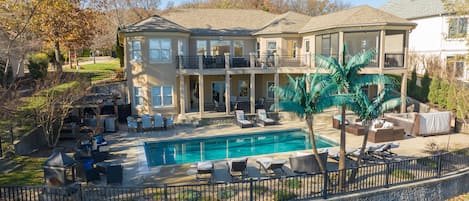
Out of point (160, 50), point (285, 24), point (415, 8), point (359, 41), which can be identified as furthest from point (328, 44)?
point (415, 8)

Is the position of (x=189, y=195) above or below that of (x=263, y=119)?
below

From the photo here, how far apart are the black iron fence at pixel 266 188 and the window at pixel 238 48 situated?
54.7 ft

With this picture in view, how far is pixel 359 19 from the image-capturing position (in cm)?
2208

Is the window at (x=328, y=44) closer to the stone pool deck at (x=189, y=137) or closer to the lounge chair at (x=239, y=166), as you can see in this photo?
the stone pool deck at (x=189, y=137)

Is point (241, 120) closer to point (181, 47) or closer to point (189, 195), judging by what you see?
point (181, 47)

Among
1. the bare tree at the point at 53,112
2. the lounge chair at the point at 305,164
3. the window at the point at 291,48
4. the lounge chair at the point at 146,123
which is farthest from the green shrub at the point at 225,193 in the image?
the window at the point at 291,48

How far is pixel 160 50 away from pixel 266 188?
15.4 meters

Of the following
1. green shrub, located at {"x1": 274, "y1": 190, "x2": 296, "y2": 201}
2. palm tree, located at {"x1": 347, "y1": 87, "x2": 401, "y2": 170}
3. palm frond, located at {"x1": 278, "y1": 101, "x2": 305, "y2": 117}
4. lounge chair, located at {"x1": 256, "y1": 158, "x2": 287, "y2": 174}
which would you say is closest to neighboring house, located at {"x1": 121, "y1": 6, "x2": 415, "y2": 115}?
lounge chair, located at {"x1": 256, "y1": 158, "x2": 287, "y2": 174}

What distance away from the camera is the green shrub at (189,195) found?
33.9 feet

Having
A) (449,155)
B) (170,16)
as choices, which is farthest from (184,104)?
(449,155)

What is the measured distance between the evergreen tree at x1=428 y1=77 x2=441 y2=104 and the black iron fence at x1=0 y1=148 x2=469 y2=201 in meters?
11.4

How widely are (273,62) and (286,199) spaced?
1662cm

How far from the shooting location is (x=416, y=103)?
2370cm

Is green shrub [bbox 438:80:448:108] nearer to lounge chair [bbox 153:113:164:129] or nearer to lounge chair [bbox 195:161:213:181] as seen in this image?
lounge chair [bbox 195:161:213:181]
